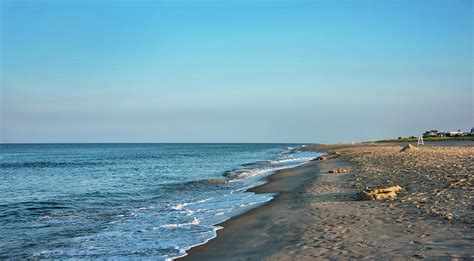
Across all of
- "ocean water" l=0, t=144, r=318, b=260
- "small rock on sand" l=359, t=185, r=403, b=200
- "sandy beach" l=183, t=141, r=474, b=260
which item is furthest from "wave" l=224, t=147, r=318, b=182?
"sandy beach" l=183, t=141, r=474, b=260

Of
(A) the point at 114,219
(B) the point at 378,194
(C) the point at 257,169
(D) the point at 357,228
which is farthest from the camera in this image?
(C) the point at 257,169

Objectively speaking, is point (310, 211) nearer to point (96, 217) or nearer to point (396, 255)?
point (396, 255)

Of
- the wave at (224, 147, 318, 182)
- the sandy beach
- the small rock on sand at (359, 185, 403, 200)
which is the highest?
the small rock on sand at (359, 185, 403, 200)

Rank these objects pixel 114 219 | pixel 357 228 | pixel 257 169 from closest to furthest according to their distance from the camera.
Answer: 1. pixel 357 228
2. pixel 114 219
3. pixel 257 169

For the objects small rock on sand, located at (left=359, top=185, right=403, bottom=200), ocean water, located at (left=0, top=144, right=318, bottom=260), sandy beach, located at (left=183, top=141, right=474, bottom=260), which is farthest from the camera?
small rock on sand, located at (left=359, top=185, right=403, bottom=200)

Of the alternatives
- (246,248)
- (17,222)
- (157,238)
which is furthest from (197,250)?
(17,222)

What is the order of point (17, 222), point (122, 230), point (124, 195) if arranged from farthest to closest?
point (124, 195) → point (17, 222) → point (122, 230)

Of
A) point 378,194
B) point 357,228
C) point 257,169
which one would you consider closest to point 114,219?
point 357,228

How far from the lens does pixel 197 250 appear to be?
931 centimetres

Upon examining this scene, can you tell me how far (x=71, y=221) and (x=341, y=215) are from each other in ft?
32.7

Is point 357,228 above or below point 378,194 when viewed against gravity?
below

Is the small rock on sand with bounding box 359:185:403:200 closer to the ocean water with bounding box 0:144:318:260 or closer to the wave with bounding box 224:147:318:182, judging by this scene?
the ocean water with bounding box 0:144:318:260

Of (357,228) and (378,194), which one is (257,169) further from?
(357,228)

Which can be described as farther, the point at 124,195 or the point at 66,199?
the point at 124,195
